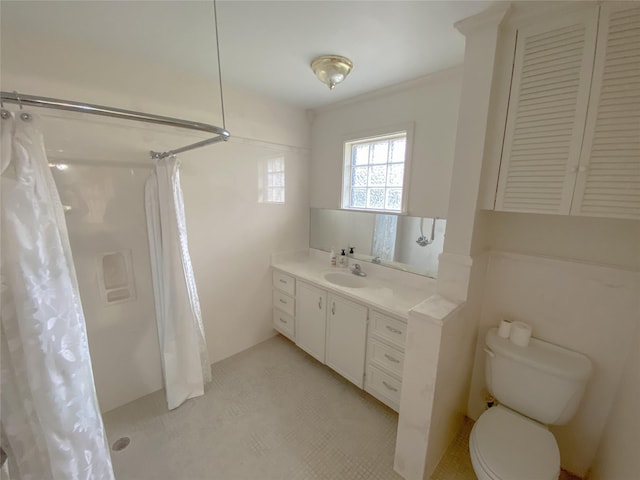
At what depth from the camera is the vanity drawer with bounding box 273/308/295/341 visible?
8.21 feet

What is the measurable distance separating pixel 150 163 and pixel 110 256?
69cm

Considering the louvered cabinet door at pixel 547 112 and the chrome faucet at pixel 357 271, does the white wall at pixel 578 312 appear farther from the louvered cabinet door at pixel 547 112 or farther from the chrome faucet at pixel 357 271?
the chrome faucet at pixel 357 271

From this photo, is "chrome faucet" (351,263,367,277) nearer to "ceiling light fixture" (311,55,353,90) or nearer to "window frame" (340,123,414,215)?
"window frame" (340,123,414,215)

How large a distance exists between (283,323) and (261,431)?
997 mm

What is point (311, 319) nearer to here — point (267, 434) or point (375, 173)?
point (267, 434)

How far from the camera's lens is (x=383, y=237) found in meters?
2.26

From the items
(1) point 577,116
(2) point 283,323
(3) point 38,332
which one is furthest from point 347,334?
(1) point 577,116

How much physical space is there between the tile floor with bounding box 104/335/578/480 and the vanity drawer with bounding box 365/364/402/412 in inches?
6.1

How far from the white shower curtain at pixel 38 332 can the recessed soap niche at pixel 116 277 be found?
908mm

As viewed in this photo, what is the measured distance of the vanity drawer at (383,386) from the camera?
1.72m

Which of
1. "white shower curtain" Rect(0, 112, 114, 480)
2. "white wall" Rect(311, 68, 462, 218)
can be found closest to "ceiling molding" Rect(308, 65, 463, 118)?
"white wall" Rect(311, 68, 462, 218)

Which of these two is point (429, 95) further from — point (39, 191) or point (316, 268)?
point (39, 191)

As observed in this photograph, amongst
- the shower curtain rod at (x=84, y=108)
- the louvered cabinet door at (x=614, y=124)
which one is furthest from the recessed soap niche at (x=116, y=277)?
the louvered cabinet door at (x=614, y=124)

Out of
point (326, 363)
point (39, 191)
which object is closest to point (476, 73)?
point (39, 191)
